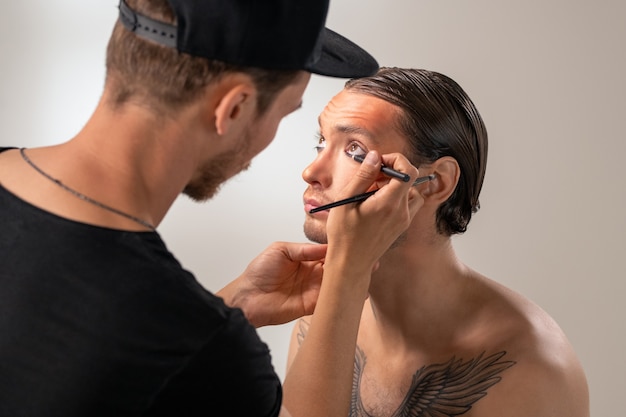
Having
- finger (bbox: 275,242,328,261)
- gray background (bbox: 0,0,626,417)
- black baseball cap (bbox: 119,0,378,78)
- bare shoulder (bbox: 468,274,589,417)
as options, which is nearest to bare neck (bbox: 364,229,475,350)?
bare shoulder (bbox: 468,274,589,417)

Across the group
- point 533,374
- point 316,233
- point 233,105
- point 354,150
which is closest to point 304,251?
point 316,233

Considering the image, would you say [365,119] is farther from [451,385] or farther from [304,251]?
[451,385]

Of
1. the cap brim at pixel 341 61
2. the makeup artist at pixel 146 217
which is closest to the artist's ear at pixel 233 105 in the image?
the makeup artist at pixel 146 217

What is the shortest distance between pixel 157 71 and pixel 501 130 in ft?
6.11

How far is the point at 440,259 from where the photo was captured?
1.95 metres

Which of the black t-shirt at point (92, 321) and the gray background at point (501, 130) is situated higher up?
the gray background at point (501, 130)

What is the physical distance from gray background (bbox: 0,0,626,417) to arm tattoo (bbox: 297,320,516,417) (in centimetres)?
107

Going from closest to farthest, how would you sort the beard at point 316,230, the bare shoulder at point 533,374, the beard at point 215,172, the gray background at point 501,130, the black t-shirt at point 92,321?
the black t-shirt at point 92,321 < the beard at point 215,172 < the bare shoulder at point 533,374 < the beard at point 316,230 < the gray background at point 501,130

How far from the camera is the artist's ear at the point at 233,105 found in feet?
3.81

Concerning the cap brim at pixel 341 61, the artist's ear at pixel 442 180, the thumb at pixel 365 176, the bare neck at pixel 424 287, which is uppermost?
the cap brim at pixel 341 61

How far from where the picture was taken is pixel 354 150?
1.87 m

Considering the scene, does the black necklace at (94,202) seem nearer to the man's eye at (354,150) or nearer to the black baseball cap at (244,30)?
the black baseball cap at (244,30)

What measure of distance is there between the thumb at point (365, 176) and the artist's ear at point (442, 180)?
311 millimetres

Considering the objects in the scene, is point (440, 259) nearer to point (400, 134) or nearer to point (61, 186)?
point (400, 134)
